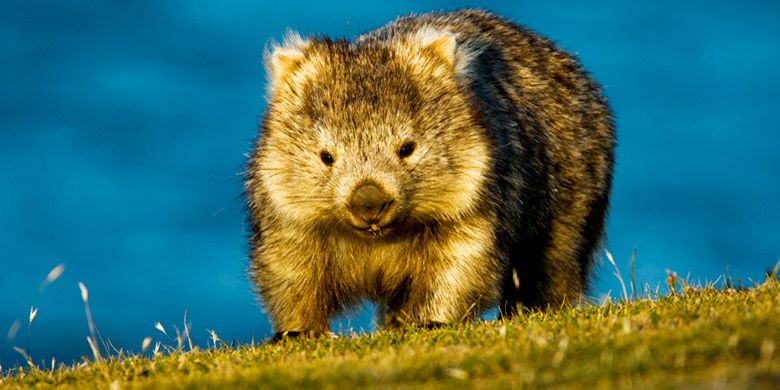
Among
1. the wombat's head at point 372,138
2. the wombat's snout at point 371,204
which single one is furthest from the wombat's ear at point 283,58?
the wombat's snout at point 371,204

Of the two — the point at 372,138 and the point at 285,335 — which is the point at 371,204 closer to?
the point at 372,138

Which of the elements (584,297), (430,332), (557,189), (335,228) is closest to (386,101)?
(335,228)

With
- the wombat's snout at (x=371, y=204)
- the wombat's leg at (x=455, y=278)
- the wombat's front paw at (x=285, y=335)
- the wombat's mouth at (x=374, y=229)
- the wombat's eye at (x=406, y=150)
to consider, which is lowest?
the wombat's front paw at (x=285, y=335)

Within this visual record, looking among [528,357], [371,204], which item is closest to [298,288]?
[371,204]

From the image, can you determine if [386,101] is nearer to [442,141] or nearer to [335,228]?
[442,141]

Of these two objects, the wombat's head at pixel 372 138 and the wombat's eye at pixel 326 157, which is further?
the wombat's eye at pixel 326 157

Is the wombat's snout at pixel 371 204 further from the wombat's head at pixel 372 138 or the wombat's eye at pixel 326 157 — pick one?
the wombat's eye at pixel 326 157
